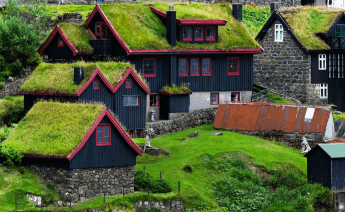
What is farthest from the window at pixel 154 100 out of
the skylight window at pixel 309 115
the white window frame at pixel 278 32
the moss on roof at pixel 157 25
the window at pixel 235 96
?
the white window frame at pixel 278 32

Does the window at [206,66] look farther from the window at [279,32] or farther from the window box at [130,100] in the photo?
the window box at [130,100]

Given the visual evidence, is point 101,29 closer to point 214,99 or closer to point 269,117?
point 214,99

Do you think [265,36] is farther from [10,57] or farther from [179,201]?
[179,201]

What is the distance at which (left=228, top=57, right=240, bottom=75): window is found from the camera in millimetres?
62781

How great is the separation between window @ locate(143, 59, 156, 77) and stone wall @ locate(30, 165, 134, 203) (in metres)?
17.7

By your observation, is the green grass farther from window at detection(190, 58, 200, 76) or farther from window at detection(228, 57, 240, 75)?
window at detection(228, 57, 240, 75)

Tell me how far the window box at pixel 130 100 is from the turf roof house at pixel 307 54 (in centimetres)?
2020

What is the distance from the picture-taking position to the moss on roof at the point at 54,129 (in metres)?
41.3

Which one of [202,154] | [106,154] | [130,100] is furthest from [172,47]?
[106,154]

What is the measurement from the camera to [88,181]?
41188mm

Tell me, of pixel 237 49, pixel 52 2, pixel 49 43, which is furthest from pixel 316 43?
pixel 52 2

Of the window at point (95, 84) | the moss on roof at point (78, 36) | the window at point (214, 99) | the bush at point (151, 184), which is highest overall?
the moss on roof at point (78, 36)

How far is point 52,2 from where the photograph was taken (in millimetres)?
80188

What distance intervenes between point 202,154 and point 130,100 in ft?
22.3
